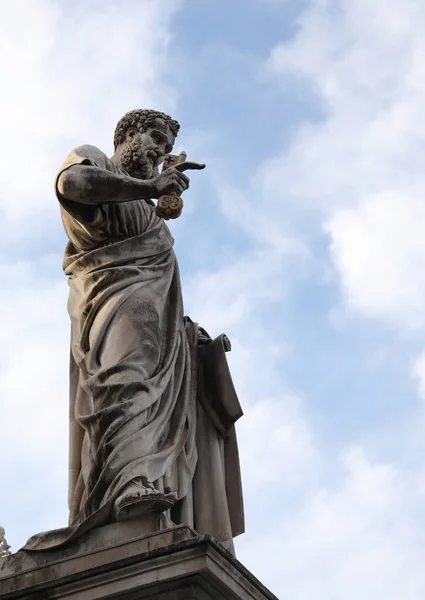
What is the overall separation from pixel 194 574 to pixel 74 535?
4.13 feet

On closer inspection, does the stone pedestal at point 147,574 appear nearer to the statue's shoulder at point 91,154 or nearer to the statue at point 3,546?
the statue at point 3,546

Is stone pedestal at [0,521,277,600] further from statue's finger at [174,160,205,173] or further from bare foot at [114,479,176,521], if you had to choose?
statue's finger at [174,160,205,173]

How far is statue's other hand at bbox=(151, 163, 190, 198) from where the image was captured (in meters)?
10.8

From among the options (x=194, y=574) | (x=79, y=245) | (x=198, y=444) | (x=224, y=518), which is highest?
(x=79, y=245)

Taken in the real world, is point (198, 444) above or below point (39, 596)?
above

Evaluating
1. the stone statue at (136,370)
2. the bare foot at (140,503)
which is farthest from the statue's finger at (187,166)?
the bare foot at (140,503)

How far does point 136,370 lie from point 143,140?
289 cm

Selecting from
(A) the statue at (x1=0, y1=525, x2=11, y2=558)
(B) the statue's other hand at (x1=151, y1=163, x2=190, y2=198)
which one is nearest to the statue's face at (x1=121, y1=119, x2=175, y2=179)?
(B) the statue's other hand at (x1=151, y1=163, x2=190, y2=198)

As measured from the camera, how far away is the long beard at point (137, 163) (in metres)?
11.8

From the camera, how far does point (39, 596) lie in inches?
336

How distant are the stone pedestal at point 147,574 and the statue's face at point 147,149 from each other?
4.19 m

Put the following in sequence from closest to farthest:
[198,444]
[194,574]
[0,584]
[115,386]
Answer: [194,574]
[0,584]
[115,386]
[198,444]

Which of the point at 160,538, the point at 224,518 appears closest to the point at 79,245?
the point at 224,518

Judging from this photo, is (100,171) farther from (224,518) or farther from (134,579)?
(134,579)
